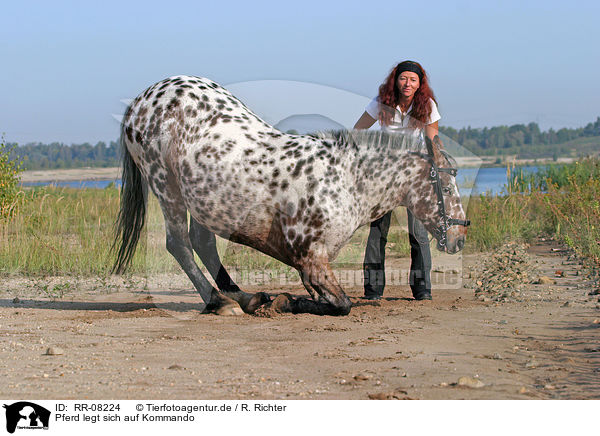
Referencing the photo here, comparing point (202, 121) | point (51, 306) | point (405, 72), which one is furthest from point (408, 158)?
point (51, 306)

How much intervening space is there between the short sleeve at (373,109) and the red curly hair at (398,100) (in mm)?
32

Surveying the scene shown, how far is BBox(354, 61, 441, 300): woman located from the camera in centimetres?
593

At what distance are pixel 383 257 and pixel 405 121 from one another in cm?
125

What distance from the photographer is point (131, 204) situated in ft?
20.2

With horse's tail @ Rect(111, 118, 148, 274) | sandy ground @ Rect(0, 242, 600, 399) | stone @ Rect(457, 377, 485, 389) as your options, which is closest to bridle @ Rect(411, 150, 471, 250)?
sandy ground @ Rect(0, 242, 600, 399)

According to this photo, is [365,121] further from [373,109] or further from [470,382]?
[470,382]

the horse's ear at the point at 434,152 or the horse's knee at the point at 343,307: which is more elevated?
the horse's ear at the point at 434,152

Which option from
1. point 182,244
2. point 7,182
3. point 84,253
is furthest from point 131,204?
point 7,182

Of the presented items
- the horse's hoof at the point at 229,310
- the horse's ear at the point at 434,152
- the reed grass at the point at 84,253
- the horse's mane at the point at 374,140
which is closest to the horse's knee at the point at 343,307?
the horse's hoof at the point at 229,310

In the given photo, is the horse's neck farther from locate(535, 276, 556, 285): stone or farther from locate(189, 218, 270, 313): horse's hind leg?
locate(535, 276, 556, 285): stone

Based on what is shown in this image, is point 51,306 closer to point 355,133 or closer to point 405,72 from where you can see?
point 355,133

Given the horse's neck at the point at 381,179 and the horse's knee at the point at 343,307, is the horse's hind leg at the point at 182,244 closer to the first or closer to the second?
the horse's knee at the point at 343,307
